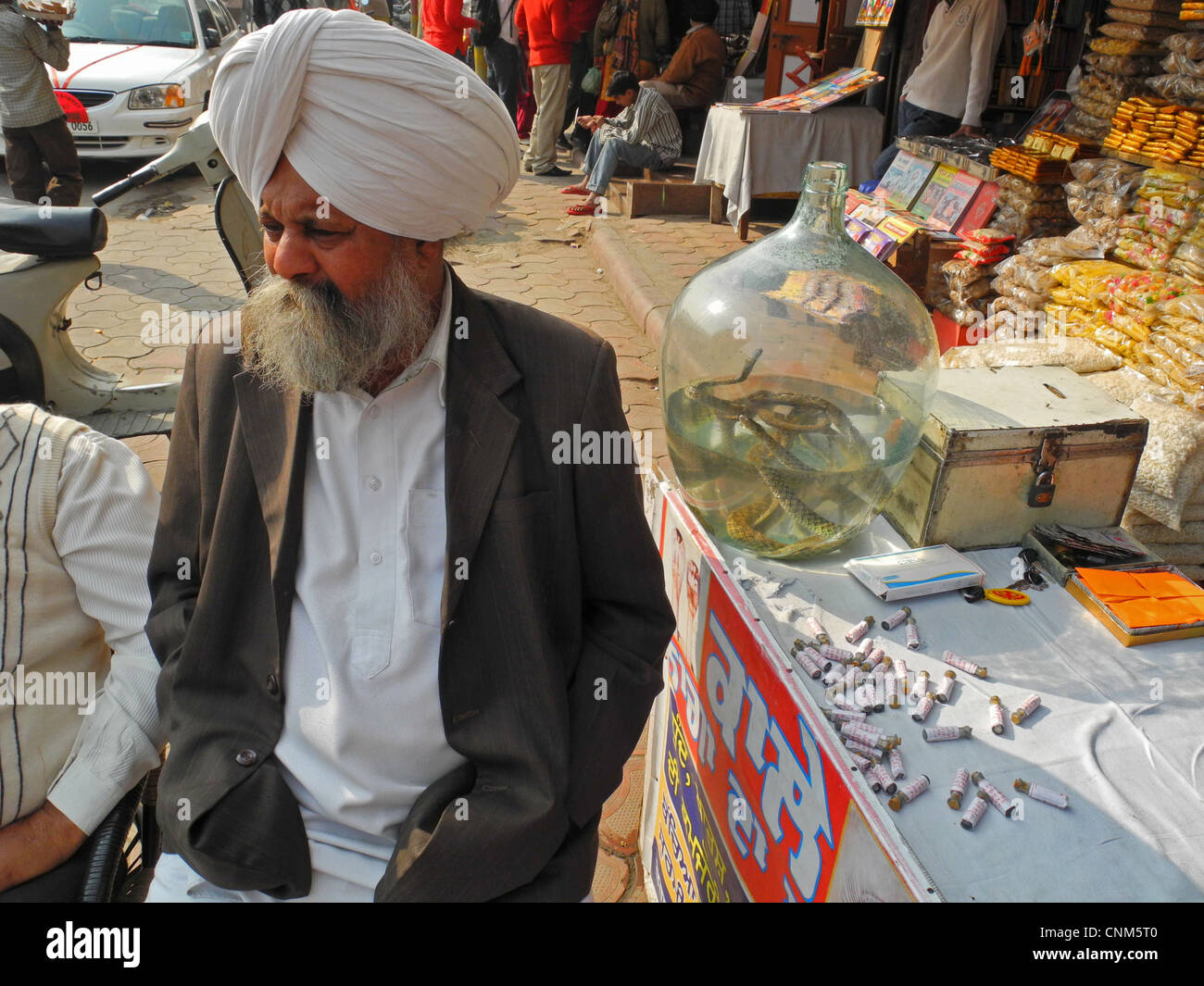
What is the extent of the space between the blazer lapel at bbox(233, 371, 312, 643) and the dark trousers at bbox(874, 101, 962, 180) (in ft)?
16.9

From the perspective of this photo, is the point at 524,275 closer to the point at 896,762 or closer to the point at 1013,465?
the point at 1013,465

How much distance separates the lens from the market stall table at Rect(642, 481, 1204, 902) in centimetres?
120

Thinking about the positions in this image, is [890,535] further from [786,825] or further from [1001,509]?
[786,825]

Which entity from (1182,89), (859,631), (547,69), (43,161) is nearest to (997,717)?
(859,631)

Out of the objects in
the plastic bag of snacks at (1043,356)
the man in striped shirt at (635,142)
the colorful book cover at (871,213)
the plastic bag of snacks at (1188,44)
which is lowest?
the man in striped shirt at (635,142)

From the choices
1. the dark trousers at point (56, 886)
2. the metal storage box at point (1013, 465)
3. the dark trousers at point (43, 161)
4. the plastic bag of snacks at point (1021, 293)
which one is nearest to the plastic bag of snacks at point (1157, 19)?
the plastic bag of snacks at point (1021, 293)

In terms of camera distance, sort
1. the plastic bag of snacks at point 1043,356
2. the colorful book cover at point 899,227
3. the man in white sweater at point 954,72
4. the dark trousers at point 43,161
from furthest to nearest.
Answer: the dark trousers at point 43,161 < the man in white sweater at point 954,72 < the colorful book cover at point 899,227 < the plastic bag of snacks at point 1043,356

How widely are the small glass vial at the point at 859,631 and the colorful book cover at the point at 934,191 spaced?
3979mm

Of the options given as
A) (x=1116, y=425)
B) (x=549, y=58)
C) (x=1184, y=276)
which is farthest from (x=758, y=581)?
(x=549, y=58)

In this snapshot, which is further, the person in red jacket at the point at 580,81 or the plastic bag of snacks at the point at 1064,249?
the person in red jacket at the point at 580,81

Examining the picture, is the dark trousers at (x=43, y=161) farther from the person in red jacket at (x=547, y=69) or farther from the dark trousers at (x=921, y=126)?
the dark trousers at (x=921, y=126)

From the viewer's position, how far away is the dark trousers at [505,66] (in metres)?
10.3

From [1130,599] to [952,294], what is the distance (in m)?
3.14

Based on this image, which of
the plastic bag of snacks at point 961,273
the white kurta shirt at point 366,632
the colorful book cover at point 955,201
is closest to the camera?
the white kurta shirt at point 366,632
